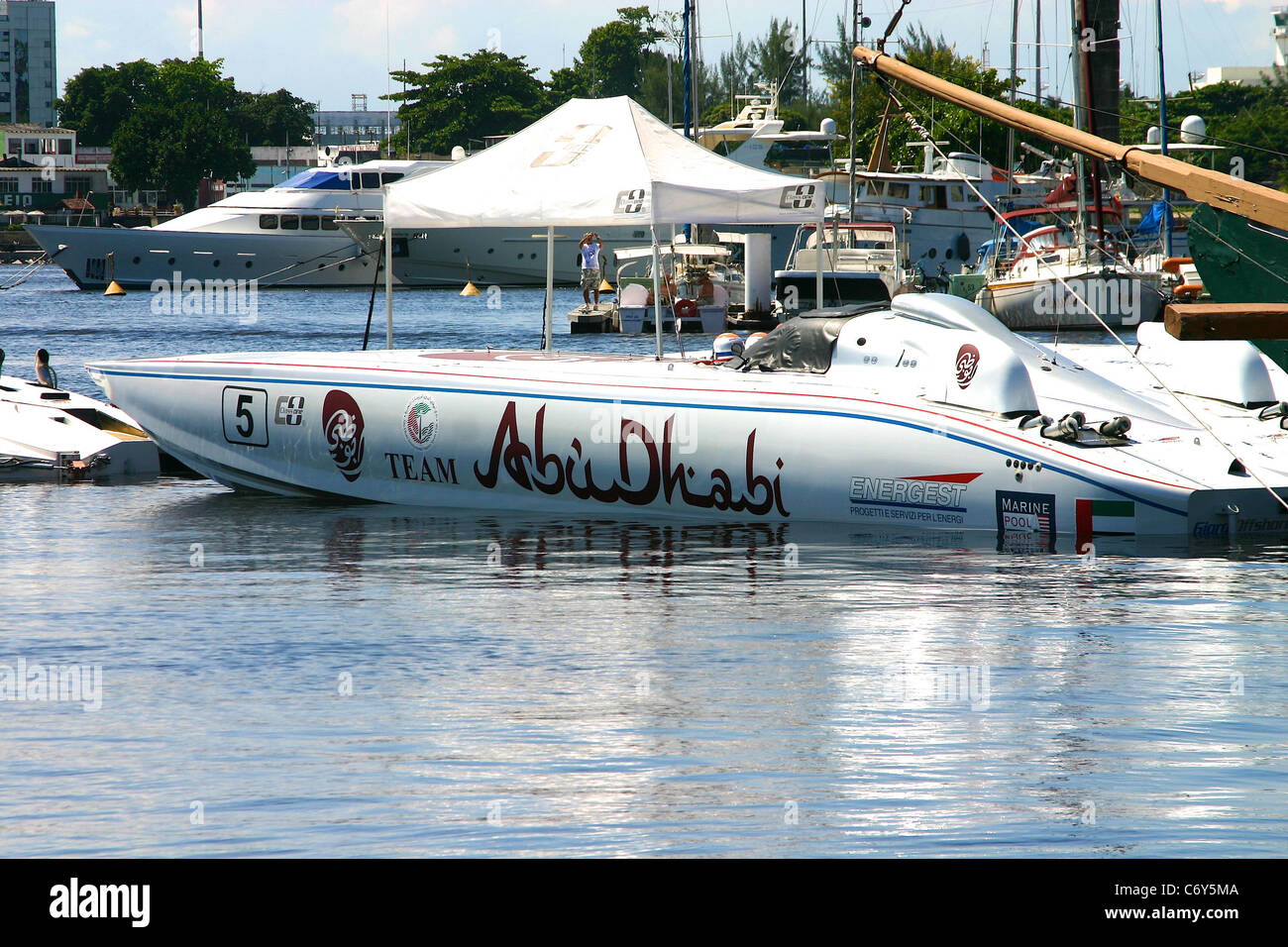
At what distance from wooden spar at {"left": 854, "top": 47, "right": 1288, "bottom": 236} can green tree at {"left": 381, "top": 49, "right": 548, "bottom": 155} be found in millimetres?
108356

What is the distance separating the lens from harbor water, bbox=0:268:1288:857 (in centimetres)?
614

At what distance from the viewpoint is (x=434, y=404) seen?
14.3m

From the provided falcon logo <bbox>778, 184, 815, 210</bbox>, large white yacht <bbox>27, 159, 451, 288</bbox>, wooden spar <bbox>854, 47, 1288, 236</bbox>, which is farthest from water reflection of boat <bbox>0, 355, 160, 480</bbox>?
large white yacht <bbox>27, 159, 451, 288</bbox>

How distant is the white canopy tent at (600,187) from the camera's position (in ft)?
50.9

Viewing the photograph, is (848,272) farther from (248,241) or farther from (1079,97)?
(248,241)

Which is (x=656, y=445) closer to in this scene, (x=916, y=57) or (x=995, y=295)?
(x=995, y=295)

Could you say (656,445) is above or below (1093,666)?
above

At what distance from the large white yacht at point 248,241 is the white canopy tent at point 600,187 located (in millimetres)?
49536

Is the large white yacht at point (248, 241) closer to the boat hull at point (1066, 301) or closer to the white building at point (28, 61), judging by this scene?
the boat hull at point (1066, 301)

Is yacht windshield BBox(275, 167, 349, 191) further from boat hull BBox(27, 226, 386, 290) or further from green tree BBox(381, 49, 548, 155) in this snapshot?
green tree BBox(381, 49, 548, 155)

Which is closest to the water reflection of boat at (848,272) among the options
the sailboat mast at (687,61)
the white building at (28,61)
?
the sailboat mast at (687,61)

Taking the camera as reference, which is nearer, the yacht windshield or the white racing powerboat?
the white racing powerboat
